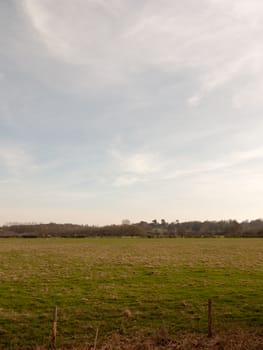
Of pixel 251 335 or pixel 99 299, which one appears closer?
pixel 251 335

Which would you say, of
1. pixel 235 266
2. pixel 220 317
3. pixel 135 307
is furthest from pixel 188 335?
pixel 235 266

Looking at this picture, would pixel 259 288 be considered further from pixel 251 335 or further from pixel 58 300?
pixel 58 300

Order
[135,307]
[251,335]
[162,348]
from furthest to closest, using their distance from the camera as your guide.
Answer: [135,307]
[251,335]
[162,348]

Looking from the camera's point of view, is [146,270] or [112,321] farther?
[146,270]

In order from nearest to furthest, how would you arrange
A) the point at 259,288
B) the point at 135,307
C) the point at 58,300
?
1. the point at 135,307
2. the point at 58,300
3. the point at 259,288

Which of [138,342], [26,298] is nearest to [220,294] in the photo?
[138,342]

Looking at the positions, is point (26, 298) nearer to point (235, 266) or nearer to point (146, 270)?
point (146, 270)

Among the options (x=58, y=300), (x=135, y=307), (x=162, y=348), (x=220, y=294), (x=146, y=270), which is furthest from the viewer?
(x=146, y=270)

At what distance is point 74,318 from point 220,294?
8.78 metres

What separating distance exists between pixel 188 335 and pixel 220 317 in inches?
115

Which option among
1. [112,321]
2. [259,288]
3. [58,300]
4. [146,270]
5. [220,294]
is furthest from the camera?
[146,270]

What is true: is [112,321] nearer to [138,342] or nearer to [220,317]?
[138,342]

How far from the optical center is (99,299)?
1808cm

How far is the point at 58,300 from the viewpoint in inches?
701
